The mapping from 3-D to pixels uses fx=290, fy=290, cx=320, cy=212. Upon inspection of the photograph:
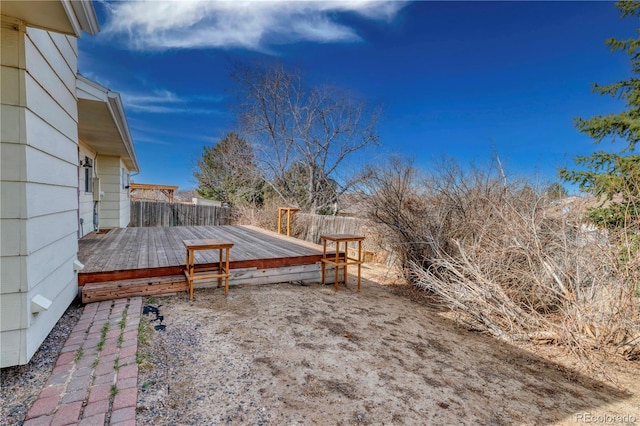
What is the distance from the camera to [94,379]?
6.48ft

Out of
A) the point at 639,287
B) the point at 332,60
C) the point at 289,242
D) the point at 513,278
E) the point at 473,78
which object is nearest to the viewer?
the point at 639,287

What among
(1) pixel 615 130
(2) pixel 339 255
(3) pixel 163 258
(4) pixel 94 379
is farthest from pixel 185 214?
(1) pixel 615 130

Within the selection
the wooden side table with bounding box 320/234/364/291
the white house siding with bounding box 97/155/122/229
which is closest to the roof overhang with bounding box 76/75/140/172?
the white house siding with bounding box 97/155/122/229

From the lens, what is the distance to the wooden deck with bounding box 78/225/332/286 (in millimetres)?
3822

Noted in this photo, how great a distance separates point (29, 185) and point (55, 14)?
1.17 m

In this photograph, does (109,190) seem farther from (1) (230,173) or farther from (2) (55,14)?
(1) (230,173)

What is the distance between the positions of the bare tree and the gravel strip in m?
12.0

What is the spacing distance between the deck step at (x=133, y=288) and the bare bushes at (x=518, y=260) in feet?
12.3

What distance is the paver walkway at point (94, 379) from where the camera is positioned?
1.66 meters

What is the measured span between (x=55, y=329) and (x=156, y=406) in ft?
5.46

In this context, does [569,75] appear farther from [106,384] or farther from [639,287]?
[106,384]

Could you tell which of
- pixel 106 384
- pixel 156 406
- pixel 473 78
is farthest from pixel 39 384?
pixel 473 78

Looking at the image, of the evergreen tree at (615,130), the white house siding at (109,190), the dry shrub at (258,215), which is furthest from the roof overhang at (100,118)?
the evergreen tree at (615,130)

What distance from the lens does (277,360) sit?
103 inches
